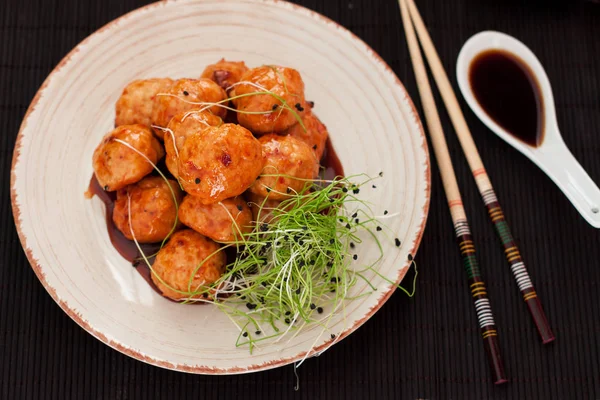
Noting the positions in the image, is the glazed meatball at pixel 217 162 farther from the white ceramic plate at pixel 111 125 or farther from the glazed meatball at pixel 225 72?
the white ceramic plate at pixel 111 125

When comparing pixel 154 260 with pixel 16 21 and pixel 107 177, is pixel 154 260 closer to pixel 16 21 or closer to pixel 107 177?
pixel 107 177

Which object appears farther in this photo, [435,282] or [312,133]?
[435,282]

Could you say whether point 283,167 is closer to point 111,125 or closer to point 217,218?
point 217,218

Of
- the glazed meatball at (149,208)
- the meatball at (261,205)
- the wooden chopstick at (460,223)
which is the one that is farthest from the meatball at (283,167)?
the wooden chopstick at (460,223)

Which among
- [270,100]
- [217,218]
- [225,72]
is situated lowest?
[217,218]

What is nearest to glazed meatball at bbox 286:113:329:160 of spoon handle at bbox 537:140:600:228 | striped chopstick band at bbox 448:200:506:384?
striped chopstick band at bbox 448:200:506:384

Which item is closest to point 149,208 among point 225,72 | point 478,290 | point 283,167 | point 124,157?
point 124,157

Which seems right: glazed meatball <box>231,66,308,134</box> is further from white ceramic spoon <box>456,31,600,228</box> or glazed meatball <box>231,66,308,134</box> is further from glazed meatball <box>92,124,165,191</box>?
white ceramic spoon <box>456,31,600,228</box>

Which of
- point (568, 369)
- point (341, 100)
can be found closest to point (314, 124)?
point (341, 100)
